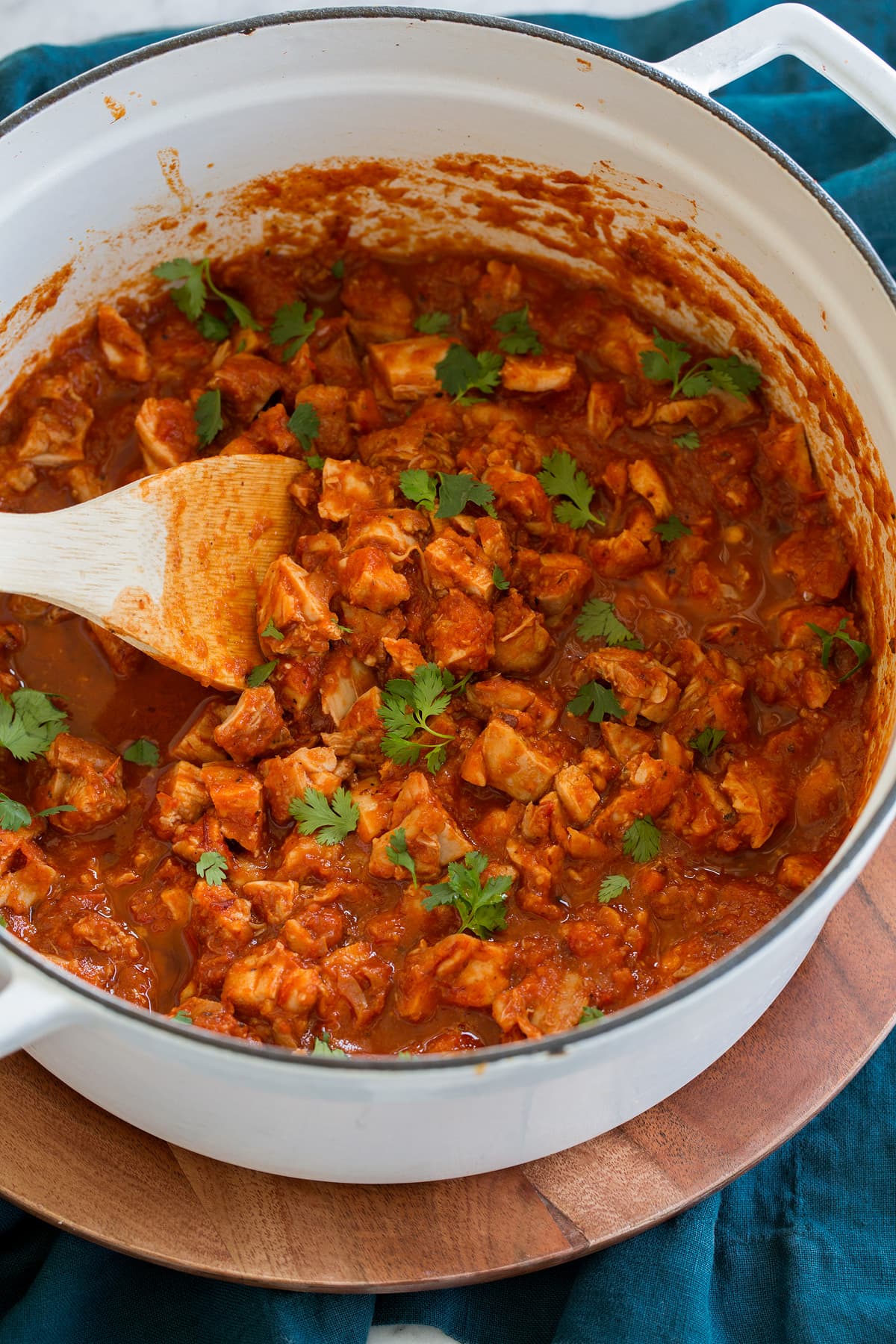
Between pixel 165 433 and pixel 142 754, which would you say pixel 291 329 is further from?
pixel 142 754

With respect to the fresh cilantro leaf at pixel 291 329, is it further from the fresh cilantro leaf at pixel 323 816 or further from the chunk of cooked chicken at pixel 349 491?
the fresh cilantro leaf at pixel 323 816

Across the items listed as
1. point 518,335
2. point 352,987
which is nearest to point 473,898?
point 352,987

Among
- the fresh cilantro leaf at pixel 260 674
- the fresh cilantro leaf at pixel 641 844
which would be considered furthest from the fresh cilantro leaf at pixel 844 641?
the fresh cilantro leaf at pixel 260 674

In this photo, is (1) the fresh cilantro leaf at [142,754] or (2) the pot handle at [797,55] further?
(1) the fresh cilantro leaf at [142,754]

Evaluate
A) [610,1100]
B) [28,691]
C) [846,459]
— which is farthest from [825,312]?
[28,691]

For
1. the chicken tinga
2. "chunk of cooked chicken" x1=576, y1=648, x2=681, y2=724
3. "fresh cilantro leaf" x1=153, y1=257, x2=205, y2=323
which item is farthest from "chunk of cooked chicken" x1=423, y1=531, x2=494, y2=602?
"fresh cilantro leaf" x1=153, y1=257, x2=205, y2=323

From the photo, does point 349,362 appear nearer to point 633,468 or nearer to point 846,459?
point 633,468
